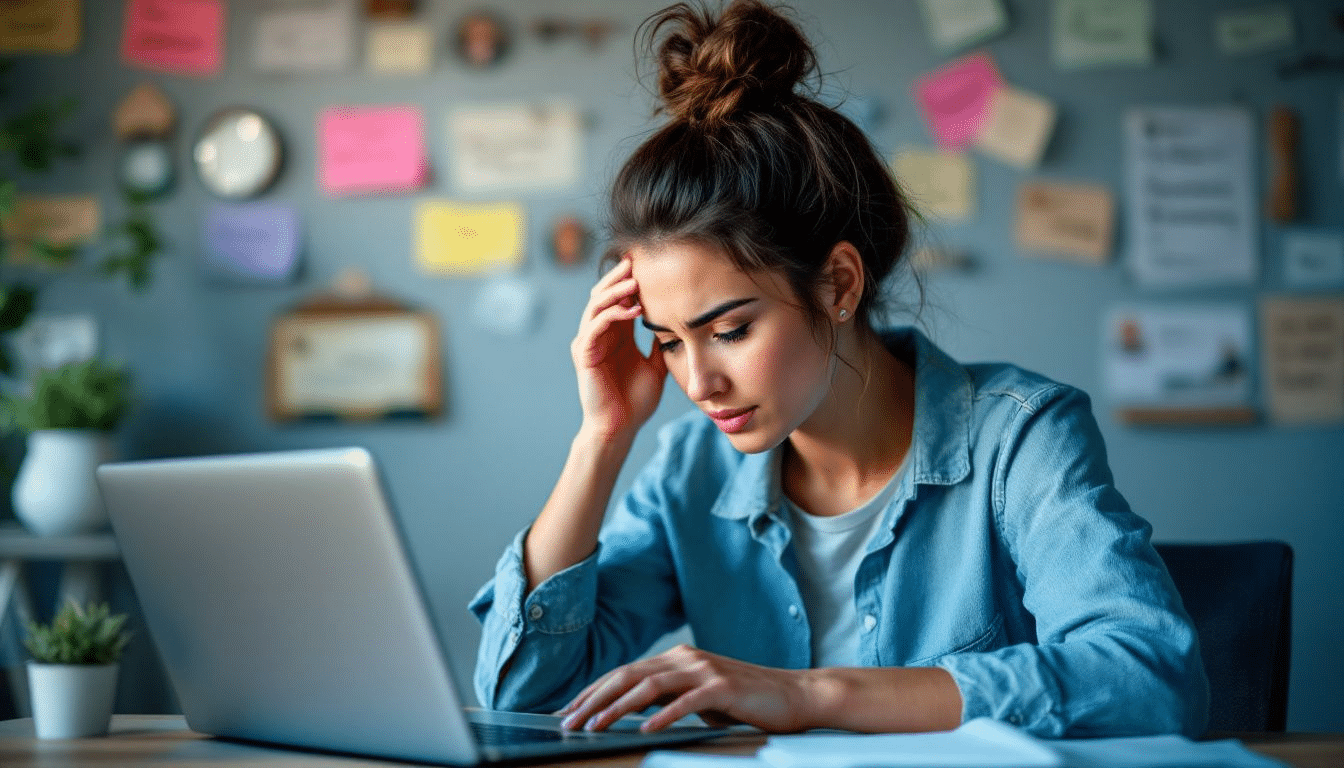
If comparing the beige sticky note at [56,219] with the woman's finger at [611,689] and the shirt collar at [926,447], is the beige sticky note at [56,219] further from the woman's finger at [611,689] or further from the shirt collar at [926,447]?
the woman's finger at [611,689]

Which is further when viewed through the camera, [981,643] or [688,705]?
[981,643]

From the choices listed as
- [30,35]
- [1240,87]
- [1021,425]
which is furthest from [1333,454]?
[30,35]

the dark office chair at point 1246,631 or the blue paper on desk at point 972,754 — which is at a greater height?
the blue paper on desk at point 972,754

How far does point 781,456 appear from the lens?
1.33 m

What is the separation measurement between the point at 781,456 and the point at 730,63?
40 centimetres

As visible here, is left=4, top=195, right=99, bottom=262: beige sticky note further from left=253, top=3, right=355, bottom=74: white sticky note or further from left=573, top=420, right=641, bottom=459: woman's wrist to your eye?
left=573, top=420, right=641, bottom=459: woman's wrist

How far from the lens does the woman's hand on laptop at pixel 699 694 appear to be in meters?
0.86

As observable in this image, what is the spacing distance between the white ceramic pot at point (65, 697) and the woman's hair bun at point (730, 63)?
716 millimetres

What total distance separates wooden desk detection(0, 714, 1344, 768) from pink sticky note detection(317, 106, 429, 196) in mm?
1490

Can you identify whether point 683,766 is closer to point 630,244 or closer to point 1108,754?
point 1108,754

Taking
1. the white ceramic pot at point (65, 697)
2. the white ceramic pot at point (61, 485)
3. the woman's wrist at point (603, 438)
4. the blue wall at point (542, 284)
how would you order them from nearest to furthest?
the white ceramic pot at point (65, 697), the woman's wrist at point (603, 438), the white ceramic pot at point (61, 485), the blue wall at point (542, 284)

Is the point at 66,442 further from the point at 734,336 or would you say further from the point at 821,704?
the point at 821,704

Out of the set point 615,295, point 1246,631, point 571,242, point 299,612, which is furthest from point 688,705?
point 571,242

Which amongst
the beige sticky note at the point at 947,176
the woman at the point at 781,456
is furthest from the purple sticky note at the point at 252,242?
the woman at the point at 781,456
